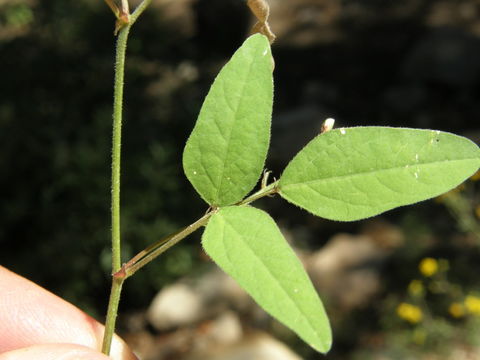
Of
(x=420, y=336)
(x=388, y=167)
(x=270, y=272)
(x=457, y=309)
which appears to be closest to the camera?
(x=270, y=272)

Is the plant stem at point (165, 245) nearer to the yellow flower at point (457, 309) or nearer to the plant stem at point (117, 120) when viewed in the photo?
the plant stem at point (117, 120)

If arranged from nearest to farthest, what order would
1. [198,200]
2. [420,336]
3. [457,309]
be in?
[457,309] → [420,336] → [198,200]

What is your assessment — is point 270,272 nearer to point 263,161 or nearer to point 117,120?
point 263,161

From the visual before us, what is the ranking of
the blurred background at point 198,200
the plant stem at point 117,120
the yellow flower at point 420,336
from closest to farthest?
the plant stem at point 117,120
the yellow flower at point 420,336
the blurred background at point 198,200

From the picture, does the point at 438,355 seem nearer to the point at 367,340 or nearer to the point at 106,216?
the point at 367,340

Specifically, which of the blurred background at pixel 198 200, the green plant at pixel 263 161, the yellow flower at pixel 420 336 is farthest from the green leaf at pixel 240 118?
the yellow flower at pixel 420 336

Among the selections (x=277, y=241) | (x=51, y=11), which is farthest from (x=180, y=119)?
(x=277, y=241)

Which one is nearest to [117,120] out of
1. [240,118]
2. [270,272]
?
[240,118]
